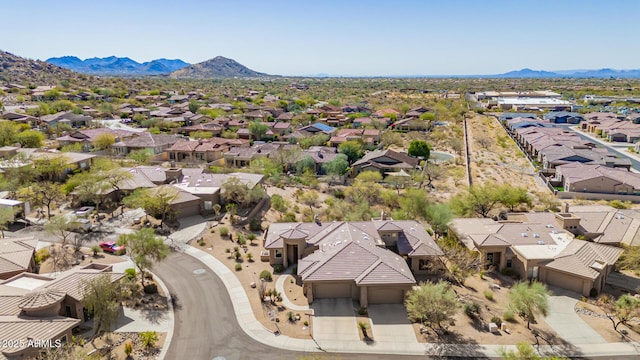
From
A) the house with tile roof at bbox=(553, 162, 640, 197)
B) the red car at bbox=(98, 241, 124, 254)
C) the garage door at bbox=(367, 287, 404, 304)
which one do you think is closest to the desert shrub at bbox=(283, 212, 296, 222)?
the red car at bbox=(98, 241, 124, 254)

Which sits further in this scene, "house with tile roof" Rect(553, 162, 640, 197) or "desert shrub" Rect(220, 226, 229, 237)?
"house with tile roof" Rect(553, 162, 640, 197)

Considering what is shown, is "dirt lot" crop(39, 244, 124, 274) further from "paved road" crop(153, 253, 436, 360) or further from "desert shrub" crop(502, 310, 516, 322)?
"desert shrub" crop(502, 310, 516, 322)

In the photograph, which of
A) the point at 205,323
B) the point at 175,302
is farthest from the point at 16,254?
the point at 205,323

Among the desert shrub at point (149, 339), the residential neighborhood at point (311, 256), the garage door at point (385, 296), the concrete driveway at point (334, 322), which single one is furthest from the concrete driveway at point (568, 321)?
the desert shrub at point (149, 339)

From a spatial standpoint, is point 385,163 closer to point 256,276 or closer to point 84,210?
point 256,276

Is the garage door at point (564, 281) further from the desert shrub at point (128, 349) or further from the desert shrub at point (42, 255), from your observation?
the desert shrub at point (42, 255)

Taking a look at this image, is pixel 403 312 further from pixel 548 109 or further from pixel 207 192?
pixel 548 109
